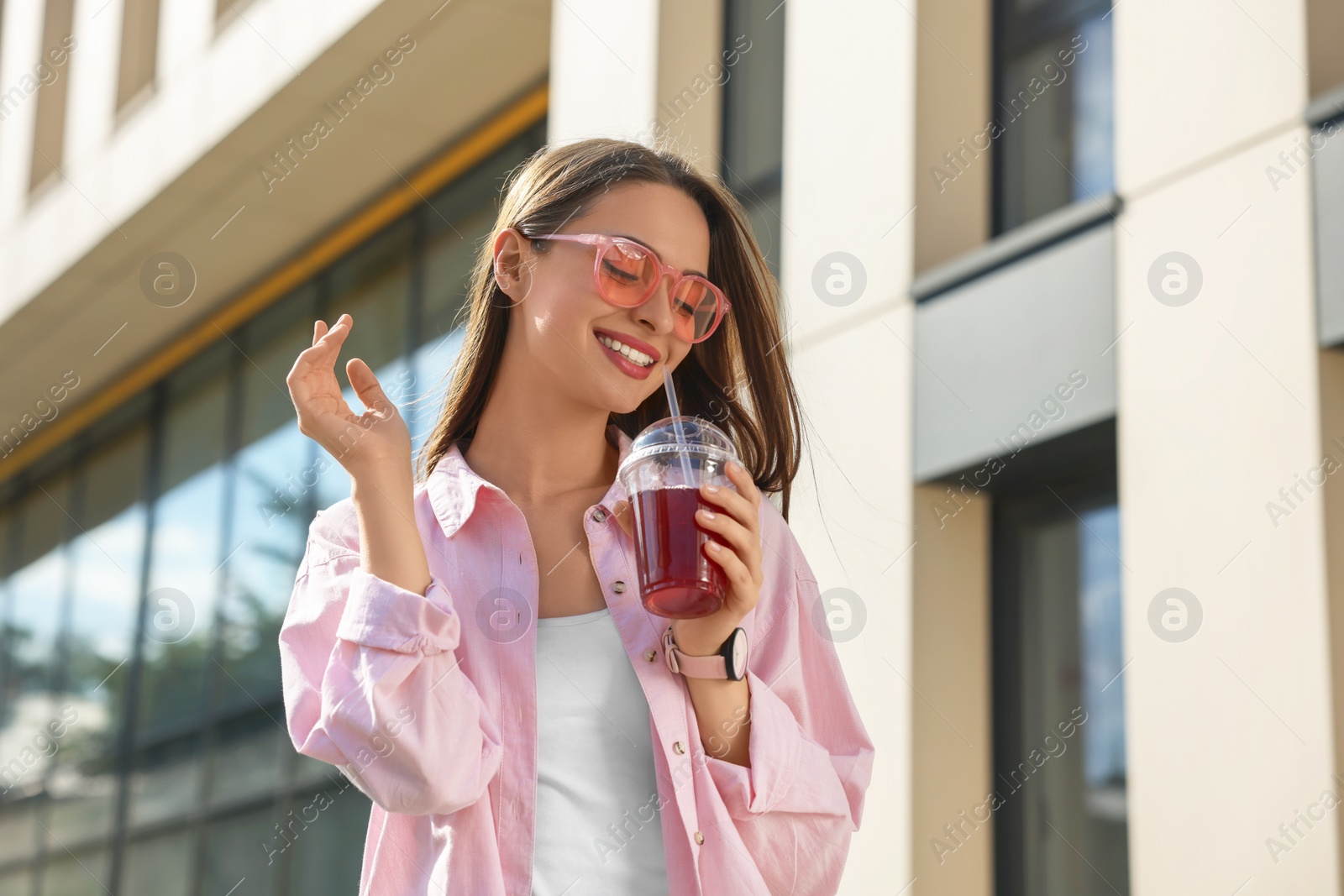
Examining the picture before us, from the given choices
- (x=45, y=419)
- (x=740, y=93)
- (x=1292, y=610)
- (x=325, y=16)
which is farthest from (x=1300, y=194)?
(x=45, y=419)

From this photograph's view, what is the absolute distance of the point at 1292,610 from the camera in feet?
10.8

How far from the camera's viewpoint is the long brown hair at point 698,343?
251 cm

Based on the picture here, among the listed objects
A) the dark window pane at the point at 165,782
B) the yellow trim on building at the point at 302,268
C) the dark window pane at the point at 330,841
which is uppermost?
the yellow trim on building at the point at 302,268

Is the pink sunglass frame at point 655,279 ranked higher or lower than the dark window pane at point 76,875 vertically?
lower

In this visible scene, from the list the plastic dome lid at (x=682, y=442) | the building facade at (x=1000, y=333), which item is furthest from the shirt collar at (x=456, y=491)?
the building facade at (x=1000, y=333)

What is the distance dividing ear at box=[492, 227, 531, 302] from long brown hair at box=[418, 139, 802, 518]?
23 millimetres

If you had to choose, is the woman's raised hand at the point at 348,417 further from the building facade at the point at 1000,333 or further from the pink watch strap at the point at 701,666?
the building facade at the point at 1000,333

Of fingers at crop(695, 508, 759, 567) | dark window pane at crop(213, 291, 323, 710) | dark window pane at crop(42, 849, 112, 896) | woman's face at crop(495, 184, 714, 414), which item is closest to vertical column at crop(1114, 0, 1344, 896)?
woman's face at crop(495, 184, 714, 414)

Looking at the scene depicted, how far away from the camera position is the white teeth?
2301 mm

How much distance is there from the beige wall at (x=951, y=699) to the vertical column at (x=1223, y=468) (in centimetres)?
75

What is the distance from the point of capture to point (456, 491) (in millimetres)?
2365

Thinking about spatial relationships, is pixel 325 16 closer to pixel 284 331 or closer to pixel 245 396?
pixel 284 331

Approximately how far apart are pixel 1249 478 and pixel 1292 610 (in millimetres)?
341

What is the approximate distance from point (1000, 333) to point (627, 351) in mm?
2258
